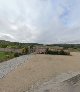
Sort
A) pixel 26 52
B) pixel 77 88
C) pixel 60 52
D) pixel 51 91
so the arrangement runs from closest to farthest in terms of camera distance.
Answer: pixel 51 91 < pixel 77 88 < pixel 26 52 < pixel 60 52

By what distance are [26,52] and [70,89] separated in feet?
114

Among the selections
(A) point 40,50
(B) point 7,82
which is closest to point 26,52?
(A) point 40,50

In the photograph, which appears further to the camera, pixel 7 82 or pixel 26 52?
pixel 26 52

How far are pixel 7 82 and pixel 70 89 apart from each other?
11.9 ft

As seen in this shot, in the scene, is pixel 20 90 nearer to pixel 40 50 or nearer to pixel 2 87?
pixel 2 87

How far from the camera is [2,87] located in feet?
37.1

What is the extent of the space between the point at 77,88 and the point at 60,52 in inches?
1511

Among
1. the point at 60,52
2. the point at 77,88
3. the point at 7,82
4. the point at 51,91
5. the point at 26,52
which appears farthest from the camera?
the point at 60,52

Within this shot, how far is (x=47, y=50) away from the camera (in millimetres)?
50344

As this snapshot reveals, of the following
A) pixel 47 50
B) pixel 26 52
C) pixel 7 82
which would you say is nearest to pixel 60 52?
pixel 47 50

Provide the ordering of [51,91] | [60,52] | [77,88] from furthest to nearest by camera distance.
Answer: [60,52] → [77,88] → [51,91]

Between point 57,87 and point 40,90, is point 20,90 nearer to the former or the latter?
point 40,90

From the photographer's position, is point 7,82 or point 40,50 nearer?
point 7,82

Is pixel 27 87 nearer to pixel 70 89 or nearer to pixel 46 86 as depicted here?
pixel 46 86
